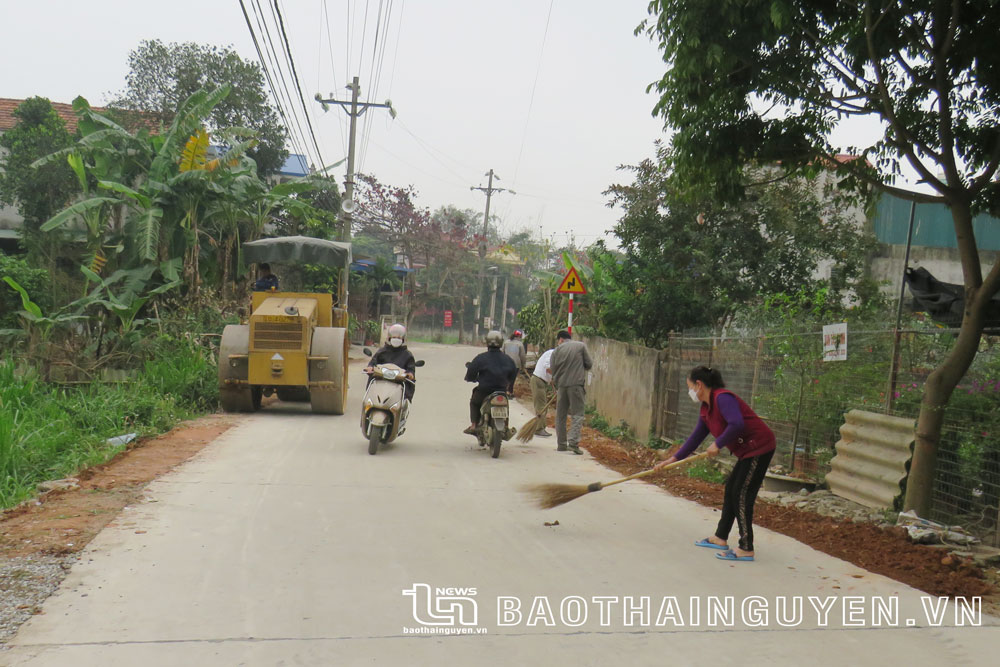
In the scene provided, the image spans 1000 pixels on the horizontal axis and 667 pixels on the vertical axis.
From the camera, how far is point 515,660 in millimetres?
4234

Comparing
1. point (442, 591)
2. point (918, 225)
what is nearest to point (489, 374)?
point (442, 591)

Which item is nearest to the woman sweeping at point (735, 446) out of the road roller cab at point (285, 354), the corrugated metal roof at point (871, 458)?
the corrugated metal roof at point (871, 458)

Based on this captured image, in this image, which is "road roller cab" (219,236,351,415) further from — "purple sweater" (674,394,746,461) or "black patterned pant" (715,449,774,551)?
"black patterned pant" (715,449,774,551)

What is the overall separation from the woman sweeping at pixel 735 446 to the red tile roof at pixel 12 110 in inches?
1189

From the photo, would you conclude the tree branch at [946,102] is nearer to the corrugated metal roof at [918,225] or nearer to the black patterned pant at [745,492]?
the black patterned pant at [745,492]

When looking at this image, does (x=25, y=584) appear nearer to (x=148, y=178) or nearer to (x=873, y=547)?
(x=873, y=547)

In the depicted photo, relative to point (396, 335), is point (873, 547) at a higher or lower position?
lower

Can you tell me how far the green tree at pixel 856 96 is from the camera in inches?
292

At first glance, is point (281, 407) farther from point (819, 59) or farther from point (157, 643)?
point (157, 643)

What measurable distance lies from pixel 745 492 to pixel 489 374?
18.6ft

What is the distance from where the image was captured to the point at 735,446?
6625 millimetres

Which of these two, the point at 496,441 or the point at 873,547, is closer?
the point at 873,547

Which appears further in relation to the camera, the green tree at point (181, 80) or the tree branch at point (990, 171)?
the green tree at point (181, 80)

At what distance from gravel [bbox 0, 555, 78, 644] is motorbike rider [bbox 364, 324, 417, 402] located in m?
6.30
